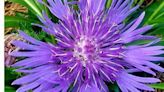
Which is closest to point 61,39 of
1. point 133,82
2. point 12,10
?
point 133,82

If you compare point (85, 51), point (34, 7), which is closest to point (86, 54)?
point (85, 51)

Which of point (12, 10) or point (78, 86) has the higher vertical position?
point (12, 10)

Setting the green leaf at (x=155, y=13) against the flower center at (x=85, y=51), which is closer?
the flower center at (x=85, y=51)

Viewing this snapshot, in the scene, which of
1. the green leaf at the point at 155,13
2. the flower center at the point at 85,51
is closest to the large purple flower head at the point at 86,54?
the flower center at the point at 85,51

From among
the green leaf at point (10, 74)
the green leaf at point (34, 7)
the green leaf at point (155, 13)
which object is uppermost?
the green leaf at point (34, 7)

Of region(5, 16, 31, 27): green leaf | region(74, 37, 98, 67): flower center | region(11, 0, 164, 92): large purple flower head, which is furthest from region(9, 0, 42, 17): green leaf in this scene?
region(74, 37, 98, 67): flower center

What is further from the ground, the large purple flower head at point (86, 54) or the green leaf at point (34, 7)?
the green leaf at point (34, 7)

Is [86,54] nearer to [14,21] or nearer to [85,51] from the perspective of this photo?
[85,51]

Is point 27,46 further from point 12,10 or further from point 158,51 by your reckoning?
point 12,10

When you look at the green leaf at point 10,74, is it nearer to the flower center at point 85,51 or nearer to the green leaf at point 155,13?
the flower center at point 85,51
